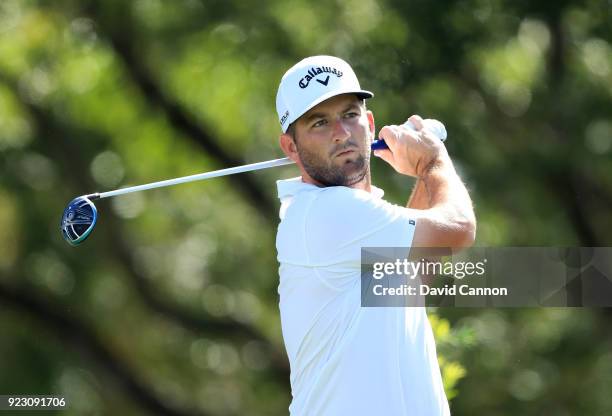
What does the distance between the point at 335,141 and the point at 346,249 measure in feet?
0.93

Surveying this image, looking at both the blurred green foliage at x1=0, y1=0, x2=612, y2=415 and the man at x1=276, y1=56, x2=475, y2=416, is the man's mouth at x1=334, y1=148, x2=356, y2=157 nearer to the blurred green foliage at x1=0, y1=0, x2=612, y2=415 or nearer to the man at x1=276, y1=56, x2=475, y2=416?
the man at x1=276, y1=56, x2=475, y2=416

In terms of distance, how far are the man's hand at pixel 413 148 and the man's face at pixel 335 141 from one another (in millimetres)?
58

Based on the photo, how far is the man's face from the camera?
2.84m

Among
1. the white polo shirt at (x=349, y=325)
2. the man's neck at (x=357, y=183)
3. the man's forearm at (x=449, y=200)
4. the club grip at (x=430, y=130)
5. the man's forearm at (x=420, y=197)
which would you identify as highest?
the club grip at (x=430, y=130)

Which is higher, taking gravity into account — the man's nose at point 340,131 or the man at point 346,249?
the man's nose at point 340,131

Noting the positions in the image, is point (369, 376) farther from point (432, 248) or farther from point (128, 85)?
point (128, 85)

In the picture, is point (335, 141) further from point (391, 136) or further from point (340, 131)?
point (391, 136)

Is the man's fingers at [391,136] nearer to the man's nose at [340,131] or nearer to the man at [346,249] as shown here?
the man at [346,249]

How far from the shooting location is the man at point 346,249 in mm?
2648

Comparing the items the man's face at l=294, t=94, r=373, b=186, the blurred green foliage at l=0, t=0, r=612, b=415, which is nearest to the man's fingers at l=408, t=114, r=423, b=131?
the man's face at l=294, t=94, r=373, b=186

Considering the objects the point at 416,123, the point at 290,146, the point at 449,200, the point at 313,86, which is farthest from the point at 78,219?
the point at 449,200

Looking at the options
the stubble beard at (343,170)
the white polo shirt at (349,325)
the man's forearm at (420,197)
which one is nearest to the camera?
the white polo shirt at (349,325)

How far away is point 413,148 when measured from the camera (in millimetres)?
2906

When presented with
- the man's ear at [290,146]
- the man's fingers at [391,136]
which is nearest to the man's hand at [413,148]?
the man's fingers at [391,136]
